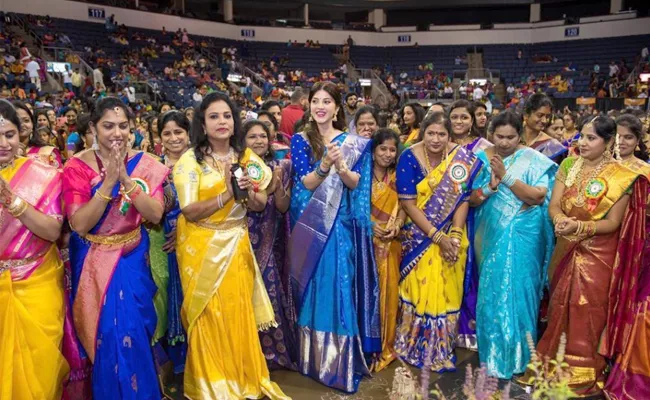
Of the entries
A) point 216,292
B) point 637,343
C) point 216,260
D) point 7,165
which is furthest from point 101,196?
point 637,343

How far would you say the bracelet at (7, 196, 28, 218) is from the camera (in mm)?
2434

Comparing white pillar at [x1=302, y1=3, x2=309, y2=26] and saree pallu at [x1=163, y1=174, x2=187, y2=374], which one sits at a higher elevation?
white pillar at [x1=302, y1=3, x2=309, y2=26]

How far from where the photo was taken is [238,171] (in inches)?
110

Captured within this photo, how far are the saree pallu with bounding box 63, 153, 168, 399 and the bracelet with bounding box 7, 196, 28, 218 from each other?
26cm

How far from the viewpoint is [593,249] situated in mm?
3322

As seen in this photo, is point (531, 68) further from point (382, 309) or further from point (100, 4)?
point (382, 309)

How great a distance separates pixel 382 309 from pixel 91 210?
6.49ft

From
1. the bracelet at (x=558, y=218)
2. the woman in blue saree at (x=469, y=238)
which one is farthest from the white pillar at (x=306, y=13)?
the bracelet at (x=558, y=218)

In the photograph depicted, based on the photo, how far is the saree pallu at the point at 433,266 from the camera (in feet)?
Result: 11.8

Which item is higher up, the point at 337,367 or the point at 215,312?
the point at 215,312

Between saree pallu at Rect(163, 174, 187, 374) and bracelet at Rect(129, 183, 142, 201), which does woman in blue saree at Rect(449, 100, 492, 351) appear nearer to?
saree pallu at Rect(163, 174, 187, 374)

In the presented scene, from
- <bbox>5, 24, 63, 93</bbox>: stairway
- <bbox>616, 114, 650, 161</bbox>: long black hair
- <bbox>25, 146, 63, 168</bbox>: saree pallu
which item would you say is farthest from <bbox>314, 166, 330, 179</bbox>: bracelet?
<bbox>5, 24, 63, 93</bbox>: stairway

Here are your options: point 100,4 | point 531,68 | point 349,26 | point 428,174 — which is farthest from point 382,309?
point 349,26

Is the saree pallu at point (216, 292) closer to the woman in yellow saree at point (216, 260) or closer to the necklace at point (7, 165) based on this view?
the woman in yellow saree at point (216, 260)
